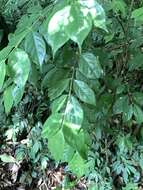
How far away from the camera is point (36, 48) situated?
3.84 ft

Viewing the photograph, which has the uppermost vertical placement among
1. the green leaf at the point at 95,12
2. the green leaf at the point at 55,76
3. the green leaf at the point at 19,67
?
the green leaf at the point at 95,12

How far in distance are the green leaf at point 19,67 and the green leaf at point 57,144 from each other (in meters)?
0.17

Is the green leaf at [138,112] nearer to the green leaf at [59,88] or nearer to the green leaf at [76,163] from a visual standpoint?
the green leaf at [76,163]

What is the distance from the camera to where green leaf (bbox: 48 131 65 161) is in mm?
1118

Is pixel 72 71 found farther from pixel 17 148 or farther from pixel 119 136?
pixel 17 148

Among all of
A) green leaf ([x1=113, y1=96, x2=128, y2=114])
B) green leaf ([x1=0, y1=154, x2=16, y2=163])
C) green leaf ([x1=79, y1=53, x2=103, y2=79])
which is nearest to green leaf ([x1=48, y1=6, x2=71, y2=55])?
green leaf ([x1=79, y1=53, x2=103, y2=79])

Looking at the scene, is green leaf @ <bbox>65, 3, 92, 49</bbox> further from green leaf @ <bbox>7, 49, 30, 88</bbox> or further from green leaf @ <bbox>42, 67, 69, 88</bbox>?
green leaf @ <bbox>42, 67, 69, 88</bbox>

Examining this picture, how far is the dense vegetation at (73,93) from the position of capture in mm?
1118

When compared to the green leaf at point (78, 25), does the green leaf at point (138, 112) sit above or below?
below

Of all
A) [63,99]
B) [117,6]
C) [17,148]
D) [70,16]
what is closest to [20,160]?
[17,148]

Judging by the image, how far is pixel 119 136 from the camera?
2729 mm

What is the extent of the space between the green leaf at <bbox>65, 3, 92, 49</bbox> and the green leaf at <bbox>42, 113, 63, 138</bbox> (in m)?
0.29

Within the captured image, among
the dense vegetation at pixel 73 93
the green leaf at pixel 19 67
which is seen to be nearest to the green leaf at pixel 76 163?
the dense vegetation at pixel 73 93

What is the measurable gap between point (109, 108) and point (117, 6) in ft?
1.91
